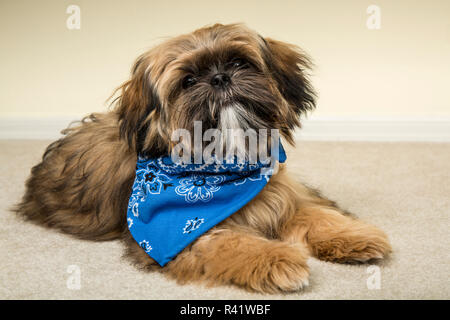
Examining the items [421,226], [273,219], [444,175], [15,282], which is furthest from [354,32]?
[15,282]

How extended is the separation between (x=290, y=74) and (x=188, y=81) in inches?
13.9

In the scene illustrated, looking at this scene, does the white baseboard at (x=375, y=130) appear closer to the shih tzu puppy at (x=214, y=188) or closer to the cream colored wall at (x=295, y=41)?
the cream colored wall at (x=295, y=41)

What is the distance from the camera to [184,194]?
1741 mm

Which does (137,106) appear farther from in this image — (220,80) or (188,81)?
(220,80)

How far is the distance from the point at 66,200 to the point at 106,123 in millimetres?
335

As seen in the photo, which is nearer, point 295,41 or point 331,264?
point 331,264

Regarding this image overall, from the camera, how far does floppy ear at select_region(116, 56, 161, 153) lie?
66.4 inches

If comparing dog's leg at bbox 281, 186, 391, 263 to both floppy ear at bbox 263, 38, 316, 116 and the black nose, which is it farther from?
the black nose

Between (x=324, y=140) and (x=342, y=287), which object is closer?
(x=342, y=287)

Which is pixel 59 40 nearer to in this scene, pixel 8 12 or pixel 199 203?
pixel 8 12

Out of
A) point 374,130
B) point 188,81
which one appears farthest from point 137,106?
point 374,130

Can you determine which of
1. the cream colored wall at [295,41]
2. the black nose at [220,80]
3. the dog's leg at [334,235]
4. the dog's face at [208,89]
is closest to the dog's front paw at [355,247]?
the dog's leg at [334,235]

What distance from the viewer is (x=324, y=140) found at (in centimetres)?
360

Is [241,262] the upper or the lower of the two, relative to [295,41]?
lower
